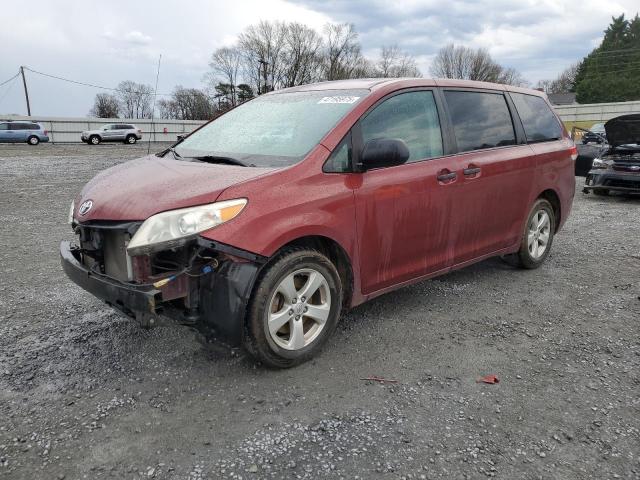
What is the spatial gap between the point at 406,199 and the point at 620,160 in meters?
8.44

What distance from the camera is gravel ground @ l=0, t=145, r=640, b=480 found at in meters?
2.31

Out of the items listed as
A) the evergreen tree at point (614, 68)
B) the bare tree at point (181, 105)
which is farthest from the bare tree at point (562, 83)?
the bare tree at point (181, 105)

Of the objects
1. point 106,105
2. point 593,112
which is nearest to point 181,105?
point 106,105

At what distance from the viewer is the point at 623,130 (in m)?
9.69

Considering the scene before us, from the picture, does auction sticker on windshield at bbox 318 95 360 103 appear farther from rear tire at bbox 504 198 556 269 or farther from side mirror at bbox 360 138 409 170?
rear tire at bbox 504 198 556 269

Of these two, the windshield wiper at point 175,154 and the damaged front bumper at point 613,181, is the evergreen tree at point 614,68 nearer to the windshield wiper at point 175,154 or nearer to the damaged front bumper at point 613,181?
the damaged front bumper at point 613,181

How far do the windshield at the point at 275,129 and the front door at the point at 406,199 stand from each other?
0.27 metres

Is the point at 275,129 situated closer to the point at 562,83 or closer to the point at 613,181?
the point at 613,181

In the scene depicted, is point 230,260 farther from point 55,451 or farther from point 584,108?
point 584,108

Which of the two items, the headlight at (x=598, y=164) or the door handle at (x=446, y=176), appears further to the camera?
the headlight at (x=598, y=164)

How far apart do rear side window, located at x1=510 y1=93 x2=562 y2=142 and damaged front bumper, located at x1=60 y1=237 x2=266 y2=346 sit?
3.37 metres

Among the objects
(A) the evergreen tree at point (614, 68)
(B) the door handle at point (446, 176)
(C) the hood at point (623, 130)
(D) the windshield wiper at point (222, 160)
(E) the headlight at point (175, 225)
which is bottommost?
(E) the headlight at point (175, 225)

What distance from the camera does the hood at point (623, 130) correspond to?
9.30 metres

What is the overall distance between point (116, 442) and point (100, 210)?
4.28 ft
